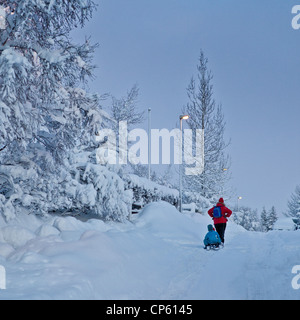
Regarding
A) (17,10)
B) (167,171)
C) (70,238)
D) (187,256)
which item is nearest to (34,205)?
(70,238)

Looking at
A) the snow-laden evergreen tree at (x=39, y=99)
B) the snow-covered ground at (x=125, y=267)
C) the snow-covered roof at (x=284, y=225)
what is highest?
the snow-laden evergreen tree at (x=39, y=99)

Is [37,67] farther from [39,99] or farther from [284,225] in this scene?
[284,225]

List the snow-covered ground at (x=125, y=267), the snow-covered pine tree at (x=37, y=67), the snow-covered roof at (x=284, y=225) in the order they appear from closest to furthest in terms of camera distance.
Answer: the snow-covered ground at (x=125, y=267), the snow-covered pine tree at (x=37, y=67), the snow-covered roof at (x=284, y=225)

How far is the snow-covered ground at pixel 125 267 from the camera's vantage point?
5.45 m

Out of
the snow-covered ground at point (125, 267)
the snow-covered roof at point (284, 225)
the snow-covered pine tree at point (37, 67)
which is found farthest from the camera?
the snow-covered roof at point (284, 225)

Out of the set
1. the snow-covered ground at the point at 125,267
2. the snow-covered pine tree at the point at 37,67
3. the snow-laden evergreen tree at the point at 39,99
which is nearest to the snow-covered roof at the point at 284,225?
the snow-covered ground at the point at 125,267

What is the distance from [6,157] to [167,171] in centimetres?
3654

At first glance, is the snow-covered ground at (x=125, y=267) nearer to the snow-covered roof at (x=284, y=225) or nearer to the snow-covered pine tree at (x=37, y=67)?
the snow-covered pine tree at (x=37, y=67)

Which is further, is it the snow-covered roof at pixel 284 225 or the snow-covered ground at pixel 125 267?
the snow-covered roof at pixel 284 225

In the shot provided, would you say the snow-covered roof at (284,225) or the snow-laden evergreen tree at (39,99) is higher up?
the snow-laden evergreen tree at (39,99)

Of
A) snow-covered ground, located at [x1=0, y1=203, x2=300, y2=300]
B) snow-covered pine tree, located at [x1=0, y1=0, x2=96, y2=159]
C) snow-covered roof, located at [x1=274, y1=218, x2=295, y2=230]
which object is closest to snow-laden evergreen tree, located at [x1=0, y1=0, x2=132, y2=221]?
snow-covered pine tree, located at [x1=0, y1=0, x2=96, y2=159]

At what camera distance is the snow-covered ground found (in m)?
5.45

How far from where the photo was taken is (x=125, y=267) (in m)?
7.18
